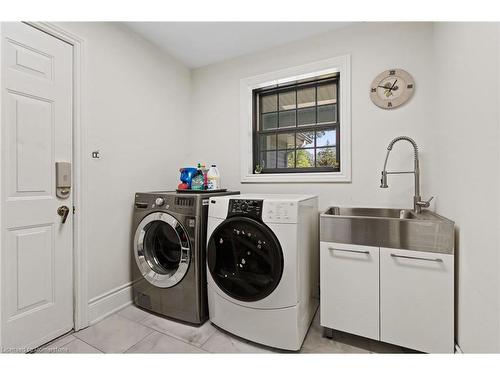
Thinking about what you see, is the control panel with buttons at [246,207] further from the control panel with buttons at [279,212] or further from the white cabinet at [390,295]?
the white cabinet at [390,295]

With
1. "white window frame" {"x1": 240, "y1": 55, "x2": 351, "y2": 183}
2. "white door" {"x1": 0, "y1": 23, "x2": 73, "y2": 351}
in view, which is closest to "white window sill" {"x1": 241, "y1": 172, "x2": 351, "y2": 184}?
"white window frame" {"x1": 240, "y1": 55, "x2": 351, "y2": 183}

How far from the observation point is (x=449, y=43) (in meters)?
1.36

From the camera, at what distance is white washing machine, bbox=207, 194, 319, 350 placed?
1.37 m

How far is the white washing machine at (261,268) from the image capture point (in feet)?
4.50

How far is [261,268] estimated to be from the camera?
145 centimetres

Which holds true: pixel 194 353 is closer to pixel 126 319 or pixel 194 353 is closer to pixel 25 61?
pixel 126 319

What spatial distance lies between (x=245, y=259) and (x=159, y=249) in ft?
2.83

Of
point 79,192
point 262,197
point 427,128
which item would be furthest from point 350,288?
point 79,192

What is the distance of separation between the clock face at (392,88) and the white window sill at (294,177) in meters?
0.65

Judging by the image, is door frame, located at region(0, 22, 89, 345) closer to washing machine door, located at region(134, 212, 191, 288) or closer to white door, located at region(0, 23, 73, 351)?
white door, located at region(0, 23, 73, 351)

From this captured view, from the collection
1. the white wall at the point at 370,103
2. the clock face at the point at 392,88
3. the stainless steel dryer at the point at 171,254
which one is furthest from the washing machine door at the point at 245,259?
the clock face at the point at 392,88

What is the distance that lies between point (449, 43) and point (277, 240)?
1.58m

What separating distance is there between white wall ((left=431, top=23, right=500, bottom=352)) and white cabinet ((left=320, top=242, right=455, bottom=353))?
0.10 meters

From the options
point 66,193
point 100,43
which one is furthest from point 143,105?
point 66,193
